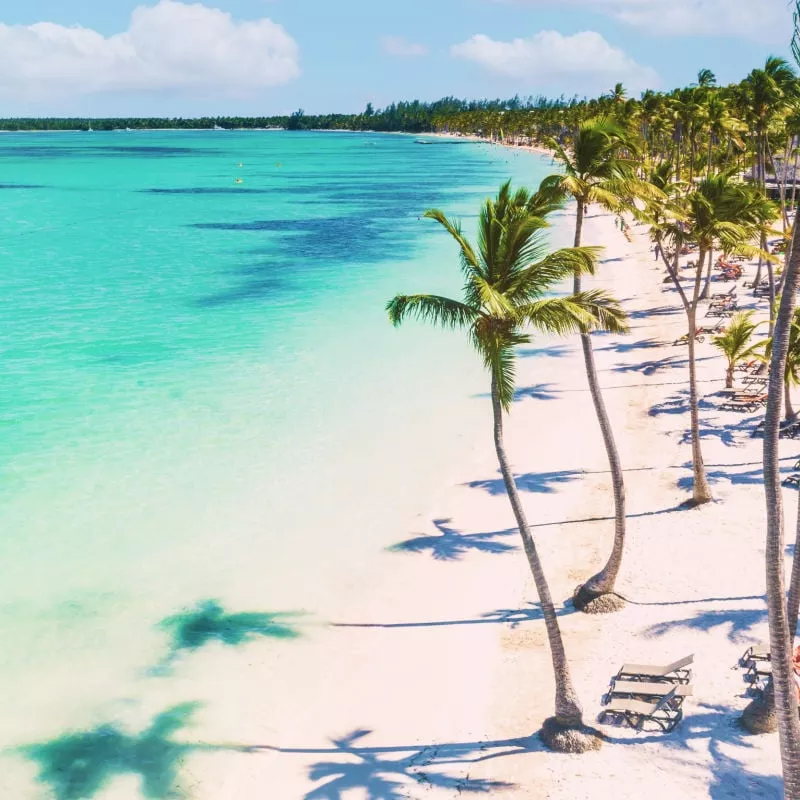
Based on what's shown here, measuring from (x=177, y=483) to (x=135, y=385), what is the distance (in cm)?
1079

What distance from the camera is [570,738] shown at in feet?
42.7

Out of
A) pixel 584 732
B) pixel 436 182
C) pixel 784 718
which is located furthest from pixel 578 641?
pixel 436 182

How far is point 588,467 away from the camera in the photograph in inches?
963

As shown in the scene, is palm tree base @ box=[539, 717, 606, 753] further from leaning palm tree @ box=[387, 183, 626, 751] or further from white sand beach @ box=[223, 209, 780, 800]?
white sand beach @ box=[223, 209, 780, 800]

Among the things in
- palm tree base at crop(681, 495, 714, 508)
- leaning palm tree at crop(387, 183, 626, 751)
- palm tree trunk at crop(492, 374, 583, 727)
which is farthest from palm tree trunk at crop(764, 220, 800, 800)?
palm tree base at crop(681, 495, 714, 508)

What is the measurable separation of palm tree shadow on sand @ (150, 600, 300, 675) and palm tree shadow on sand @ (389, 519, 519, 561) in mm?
3665

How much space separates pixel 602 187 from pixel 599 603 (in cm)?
791

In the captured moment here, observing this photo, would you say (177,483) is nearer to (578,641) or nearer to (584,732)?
(578,641)

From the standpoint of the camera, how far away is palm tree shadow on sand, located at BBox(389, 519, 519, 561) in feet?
66.1

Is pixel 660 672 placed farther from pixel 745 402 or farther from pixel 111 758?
pixel 745 402

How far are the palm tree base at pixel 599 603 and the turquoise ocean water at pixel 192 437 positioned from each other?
5.47 m

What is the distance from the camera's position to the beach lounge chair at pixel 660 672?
14.0 metres

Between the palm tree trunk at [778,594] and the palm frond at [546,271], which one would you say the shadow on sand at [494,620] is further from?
the palm frond at [546,271]

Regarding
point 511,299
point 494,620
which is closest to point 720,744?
point 494,620
